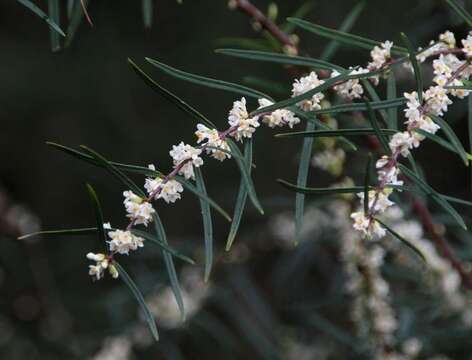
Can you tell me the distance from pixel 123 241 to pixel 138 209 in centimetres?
3

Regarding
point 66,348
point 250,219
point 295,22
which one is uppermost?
point 250,219

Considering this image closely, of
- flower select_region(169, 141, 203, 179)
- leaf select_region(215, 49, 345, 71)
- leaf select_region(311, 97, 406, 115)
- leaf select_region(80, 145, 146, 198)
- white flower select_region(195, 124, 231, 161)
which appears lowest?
leaf select_region(80, 145, 146, 198)

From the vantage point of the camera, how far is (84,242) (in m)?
1.96

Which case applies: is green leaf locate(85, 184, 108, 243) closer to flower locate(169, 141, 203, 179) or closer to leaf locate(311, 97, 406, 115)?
flower locate(169, 141, 203, 179)

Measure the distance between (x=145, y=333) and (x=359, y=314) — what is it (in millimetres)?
545

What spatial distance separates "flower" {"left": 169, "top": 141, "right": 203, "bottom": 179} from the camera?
2.05 ft

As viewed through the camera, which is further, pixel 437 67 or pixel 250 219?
pixel 250 219

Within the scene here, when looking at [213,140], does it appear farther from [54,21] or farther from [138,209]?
[54,21]

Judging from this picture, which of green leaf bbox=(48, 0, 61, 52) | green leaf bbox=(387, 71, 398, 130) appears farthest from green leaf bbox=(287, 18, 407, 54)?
green leaf bbox=(48, 0, 61, 52)

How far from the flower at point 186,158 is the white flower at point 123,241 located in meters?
0.07

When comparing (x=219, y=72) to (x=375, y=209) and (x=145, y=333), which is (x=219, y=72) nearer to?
(x=145, y=333)

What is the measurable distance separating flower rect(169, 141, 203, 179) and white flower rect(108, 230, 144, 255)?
0.07 m


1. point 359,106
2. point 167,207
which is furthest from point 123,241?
point 167,207

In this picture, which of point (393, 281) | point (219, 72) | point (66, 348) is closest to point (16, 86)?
point (219, 72)
